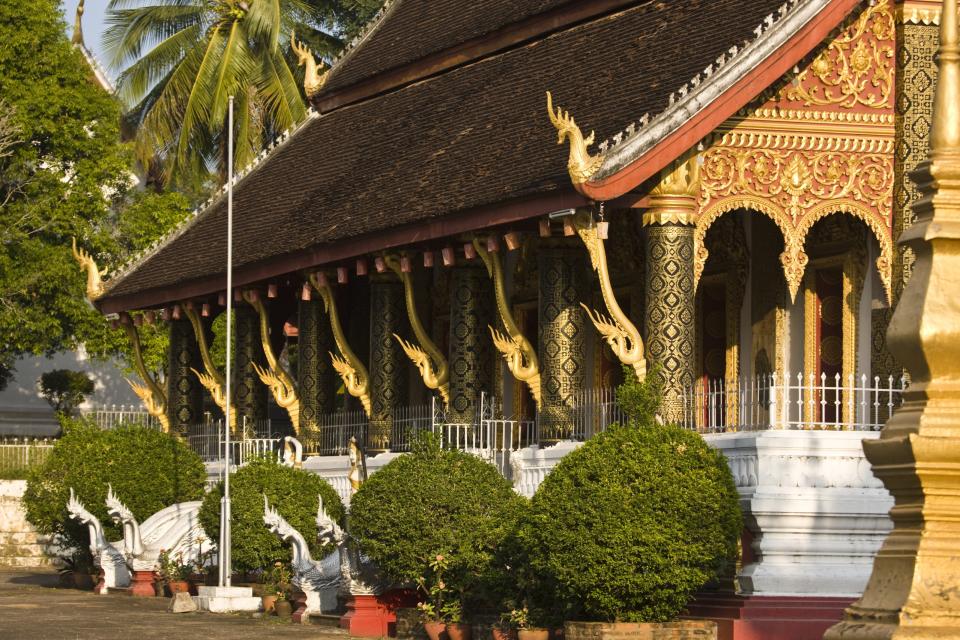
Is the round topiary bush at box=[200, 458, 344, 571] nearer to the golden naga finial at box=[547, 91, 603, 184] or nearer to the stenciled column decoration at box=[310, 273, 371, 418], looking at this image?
the stenciled column decoration at box=[310, 273, 371, 418]

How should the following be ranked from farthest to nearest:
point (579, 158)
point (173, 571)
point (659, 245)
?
point (173, 571), point (659, 245), point (579, 158)

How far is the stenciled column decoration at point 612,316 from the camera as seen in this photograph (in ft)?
61.2

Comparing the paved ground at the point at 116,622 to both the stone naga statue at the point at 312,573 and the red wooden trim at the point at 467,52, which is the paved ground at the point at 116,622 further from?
the red wooden trim at the point at 467,52

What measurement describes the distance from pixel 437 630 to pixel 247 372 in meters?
11.7

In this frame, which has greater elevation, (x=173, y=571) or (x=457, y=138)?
(x=457, y=138)

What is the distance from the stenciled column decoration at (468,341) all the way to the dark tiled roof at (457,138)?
3.92 ft

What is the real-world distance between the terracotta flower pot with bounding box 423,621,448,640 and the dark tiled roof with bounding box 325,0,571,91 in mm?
8176

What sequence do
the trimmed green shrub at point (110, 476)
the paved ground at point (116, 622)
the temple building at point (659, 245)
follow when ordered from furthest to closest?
the trimmed green shrub at point (110, 476)
the paved ground at point (116, 622)
the temple building at point (659, 245)

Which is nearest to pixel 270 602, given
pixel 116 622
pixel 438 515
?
pixel 116 622

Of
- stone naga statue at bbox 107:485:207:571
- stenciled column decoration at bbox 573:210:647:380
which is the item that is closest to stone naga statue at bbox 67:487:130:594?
stone naga statue at bbox 107:485:207:571

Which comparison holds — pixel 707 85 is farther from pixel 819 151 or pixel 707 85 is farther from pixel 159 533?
pixel 159 533

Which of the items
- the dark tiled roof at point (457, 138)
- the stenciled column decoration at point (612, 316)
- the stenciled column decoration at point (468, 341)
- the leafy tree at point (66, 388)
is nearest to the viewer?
the stenciled column decoration at point (612, 316)

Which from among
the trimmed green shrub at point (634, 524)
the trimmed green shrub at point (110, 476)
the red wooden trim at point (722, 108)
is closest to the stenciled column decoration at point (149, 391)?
the trimmed green shrub at point (110, 476)

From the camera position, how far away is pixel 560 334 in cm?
2061
